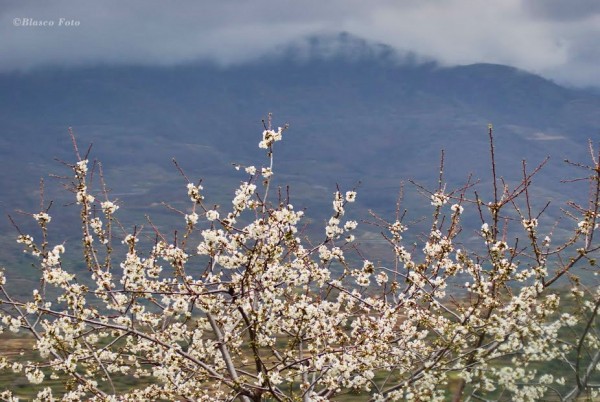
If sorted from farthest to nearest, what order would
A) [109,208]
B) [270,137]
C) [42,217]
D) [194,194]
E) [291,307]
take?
[109,208] → [42,217] → [291,307] → [270,137] → [194,194]

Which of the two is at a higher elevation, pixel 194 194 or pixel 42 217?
pixel 194 194

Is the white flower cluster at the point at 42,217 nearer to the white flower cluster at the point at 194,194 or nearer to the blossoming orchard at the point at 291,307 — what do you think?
the blossoming orchard at the point at 291,307

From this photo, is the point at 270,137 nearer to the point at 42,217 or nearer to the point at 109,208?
the point at 109,208

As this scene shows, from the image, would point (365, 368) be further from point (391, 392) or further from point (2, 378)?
point (2, 378)

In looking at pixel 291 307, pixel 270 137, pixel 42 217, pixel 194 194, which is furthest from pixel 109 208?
pixel 291 307

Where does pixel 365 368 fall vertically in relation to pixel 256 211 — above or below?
below

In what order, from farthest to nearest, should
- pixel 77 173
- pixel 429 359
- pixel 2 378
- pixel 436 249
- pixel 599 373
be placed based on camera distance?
1. pixel 2 378
2. pixel 599 373
3. pixel 436 249
4. pixel 77 173
5. pixel 429 359

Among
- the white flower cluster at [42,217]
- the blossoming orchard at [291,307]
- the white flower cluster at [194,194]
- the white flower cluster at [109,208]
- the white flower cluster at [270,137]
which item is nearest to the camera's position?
the white flower cluster at [194,194]

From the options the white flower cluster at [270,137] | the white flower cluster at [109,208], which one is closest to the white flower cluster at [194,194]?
the white flower cluster at [270,137]

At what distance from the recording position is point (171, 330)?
44.6 ft

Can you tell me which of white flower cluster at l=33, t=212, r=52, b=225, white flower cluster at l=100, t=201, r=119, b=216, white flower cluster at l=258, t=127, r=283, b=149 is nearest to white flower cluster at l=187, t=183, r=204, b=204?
white flower cluster at l=258, t=127, r=283, b=149

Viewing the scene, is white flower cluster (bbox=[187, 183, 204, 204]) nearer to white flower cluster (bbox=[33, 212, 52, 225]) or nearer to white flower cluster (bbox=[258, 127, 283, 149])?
white flower cluster (bbox=[258, 127, 283, 149])

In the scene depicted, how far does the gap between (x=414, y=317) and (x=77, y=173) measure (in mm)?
7010

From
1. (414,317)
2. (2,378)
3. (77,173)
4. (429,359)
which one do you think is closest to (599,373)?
(414,317)
